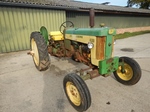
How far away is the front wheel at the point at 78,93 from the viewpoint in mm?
1686

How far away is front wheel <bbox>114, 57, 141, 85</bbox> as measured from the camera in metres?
2.34

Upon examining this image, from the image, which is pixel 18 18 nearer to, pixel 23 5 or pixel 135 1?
pixel 23 5

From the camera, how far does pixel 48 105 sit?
2.03 meters

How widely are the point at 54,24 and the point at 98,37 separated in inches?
214

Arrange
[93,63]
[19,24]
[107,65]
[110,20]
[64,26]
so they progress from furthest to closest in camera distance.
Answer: [110,20]
[19,24]
[64,26]
[93,63]
[107,65]

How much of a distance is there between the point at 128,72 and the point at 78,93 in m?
1.36

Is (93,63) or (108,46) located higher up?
(108,46)

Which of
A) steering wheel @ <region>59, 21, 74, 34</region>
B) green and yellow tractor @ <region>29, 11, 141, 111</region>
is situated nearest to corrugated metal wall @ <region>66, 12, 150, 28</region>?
steering wheel @ <region>59, 21, 74, 34</region>

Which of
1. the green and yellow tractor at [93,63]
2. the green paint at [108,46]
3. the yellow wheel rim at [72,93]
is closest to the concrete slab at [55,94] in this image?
the yellow wheel rim at [72,93]

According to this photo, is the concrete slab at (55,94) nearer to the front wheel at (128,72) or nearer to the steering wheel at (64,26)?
the front wheel at (128,72)

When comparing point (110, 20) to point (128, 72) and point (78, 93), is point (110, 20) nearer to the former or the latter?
point (128, 72)

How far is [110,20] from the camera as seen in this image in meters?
11.3

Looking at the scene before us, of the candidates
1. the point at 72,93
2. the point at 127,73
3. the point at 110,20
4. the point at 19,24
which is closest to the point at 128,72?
the point at 127,73

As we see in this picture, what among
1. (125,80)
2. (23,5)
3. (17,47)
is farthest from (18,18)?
(125,80)
